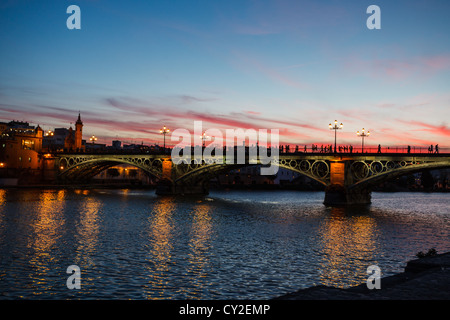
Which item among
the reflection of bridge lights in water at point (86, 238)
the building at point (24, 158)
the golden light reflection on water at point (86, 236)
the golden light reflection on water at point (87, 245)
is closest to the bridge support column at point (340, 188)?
the reflection of bridge lights in water at point (86, 238)

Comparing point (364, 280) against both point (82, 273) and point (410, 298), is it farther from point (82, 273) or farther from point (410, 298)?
point (82, 273)

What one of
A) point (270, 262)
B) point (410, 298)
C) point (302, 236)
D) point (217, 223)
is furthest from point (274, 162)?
point (410, 298)

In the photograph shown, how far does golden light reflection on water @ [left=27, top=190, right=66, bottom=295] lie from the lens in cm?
2088

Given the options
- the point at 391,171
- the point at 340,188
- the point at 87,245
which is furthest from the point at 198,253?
the point at 340,188

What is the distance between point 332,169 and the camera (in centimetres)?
7525

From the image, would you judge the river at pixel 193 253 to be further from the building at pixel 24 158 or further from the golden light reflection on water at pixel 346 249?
the building at pixel 24 158

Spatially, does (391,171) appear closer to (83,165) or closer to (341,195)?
(341,195)

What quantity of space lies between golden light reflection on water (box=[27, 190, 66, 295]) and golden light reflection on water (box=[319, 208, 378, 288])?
12935 mm

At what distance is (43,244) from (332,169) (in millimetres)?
53585

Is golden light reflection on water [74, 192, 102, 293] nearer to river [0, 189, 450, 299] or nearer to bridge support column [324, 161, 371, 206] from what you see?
river [0, 189, 450, 299]

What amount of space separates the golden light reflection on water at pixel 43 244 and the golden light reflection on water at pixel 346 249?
1294 centimetres

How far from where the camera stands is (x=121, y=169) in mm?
176000

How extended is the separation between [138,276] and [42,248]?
10511 millimetres

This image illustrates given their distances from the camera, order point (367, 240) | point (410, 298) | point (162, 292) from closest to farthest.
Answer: point (410, 298)
point (162, 292)
point (367, 240)
